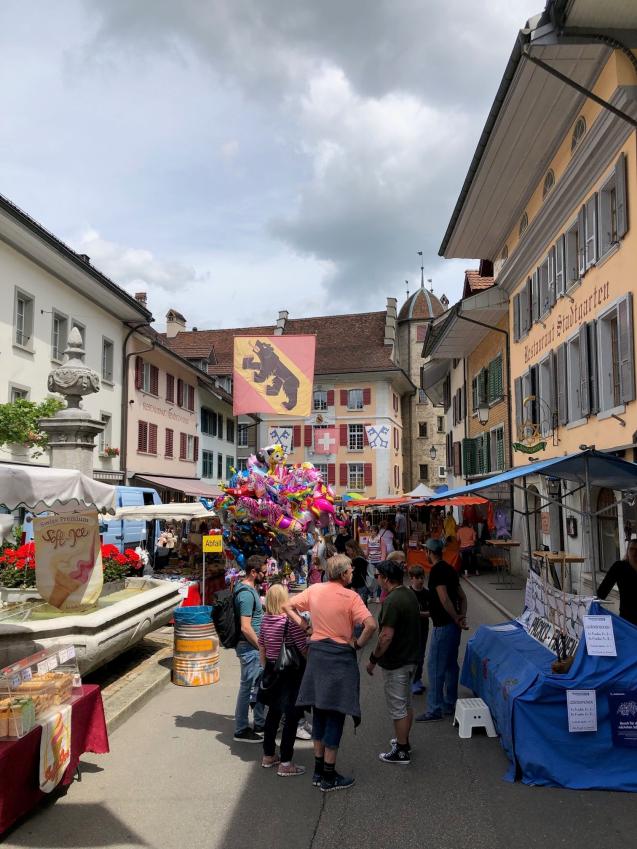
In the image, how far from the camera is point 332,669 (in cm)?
571

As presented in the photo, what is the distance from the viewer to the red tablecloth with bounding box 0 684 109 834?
183 inches

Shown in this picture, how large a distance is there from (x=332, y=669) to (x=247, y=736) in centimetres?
181


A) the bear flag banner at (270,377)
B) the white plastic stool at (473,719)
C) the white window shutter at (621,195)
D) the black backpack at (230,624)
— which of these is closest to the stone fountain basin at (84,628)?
the black backpack at (230,624)

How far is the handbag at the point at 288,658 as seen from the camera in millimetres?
6145

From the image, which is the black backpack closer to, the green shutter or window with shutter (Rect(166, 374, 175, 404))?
the green shutter

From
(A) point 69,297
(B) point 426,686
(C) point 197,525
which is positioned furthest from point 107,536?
(B) point 426,686

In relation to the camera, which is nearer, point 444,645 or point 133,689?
point 444,645

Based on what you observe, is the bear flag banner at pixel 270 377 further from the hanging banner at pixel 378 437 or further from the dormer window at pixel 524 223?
the hanging banner at pixel 378 437

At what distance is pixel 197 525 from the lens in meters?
27.1

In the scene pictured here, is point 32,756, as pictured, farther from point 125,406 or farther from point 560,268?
point 125,406

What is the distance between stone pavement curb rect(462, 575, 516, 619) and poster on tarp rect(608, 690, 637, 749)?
8.11m

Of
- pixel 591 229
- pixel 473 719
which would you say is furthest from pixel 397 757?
pixel 591 229

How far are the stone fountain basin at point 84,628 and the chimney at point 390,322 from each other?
51.5 meters

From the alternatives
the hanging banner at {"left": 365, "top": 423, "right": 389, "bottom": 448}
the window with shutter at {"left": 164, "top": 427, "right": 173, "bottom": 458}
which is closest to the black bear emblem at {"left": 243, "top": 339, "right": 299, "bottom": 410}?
the hanging banner at {"left": 365, "top": 423, "right": 389, "bottom": 448}
